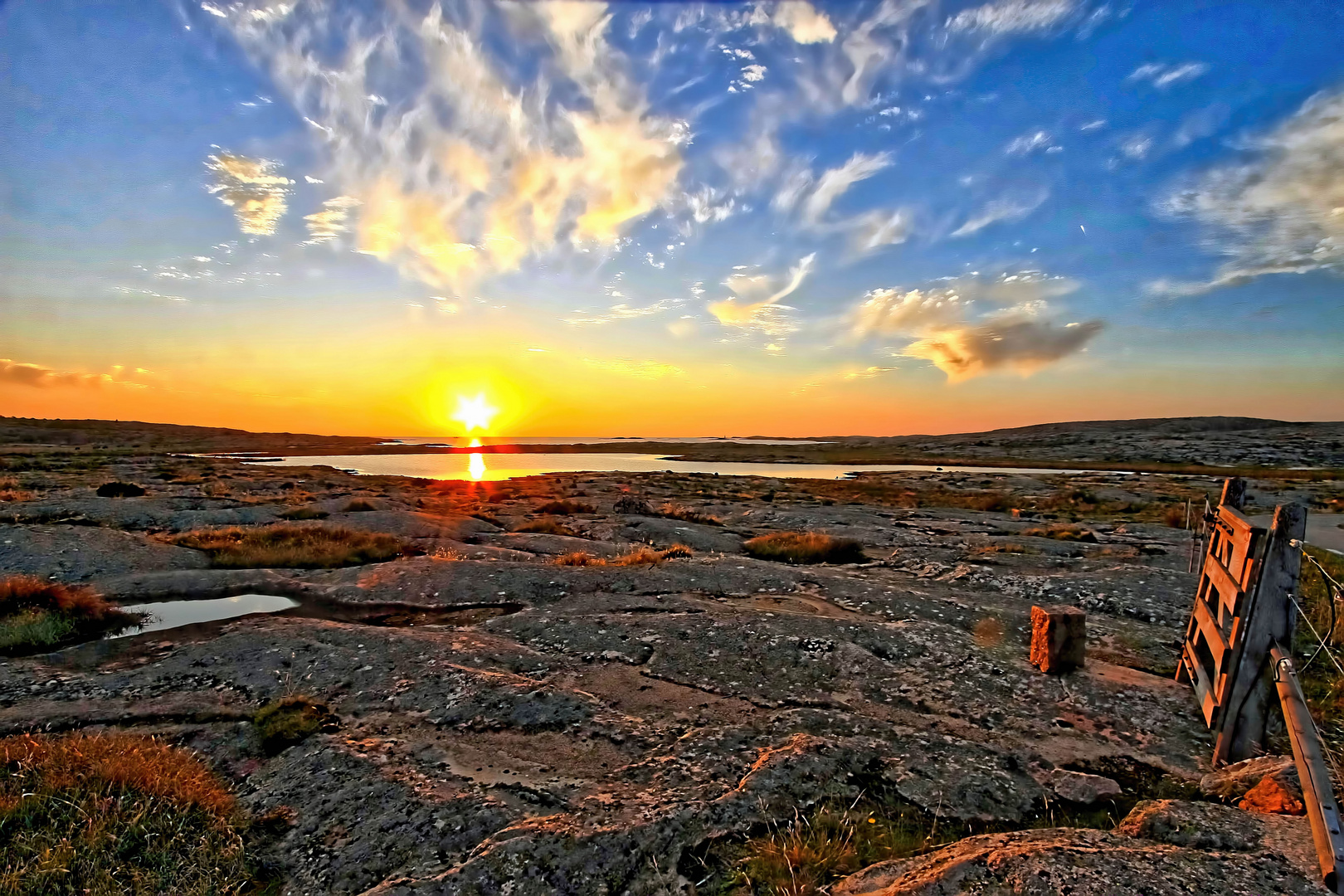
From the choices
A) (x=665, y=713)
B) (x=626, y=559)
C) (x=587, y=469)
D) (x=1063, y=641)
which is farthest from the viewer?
(x=587, y=469)

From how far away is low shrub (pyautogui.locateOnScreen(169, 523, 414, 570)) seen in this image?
19141 millimetres

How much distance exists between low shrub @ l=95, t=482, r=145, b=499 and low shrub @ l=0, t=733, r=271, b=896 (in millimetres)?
32459

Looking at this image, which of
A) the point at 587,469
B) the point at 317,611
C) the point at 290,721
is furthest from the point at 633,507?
the point at 587,469

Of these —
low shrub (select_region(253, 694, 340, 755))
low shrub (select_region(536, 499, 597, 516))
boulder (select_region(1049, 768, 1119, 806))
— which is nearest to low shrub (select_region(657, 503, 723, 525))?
low shrub (select_region(536, 499, 597, 516))

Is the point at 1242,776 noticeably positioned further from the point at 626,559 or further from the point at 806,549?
the point at 806,549

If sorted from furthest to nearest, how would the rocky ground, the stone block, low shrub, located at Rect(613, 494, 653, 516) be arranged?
low shrub, located at Rect(613, 494, 653, 516), the stone block, the rocky ground

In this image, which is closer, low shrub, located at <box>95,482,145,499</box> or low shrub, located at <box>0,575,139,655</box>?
low shrub, located at <box>0,575,139,655</box>

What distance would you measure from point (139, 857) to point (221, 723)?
375 cm

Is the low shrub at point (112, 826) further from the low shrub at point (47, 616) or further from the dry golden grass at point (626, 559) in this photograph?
the dry golden grass at point (626, 559)

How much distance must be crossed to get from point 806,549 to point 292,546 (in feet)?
58.9

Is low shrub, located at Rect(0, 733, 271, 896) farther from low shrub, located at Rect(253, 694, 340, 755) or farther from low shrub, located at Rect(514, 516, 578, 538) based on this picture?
low shrub, located at Rect(514, 516, 578, 538)

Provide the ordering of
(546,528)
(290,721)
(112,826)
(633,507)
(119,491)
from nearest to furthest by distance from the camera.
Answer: (112,826) < (290,721) < (546,528) < (633,507) < (119,491)

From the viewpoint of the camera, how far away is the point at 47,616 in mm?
12117

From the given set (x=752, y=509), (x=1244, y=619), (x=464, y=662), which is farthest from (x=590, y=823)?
(x=752, y=509)
